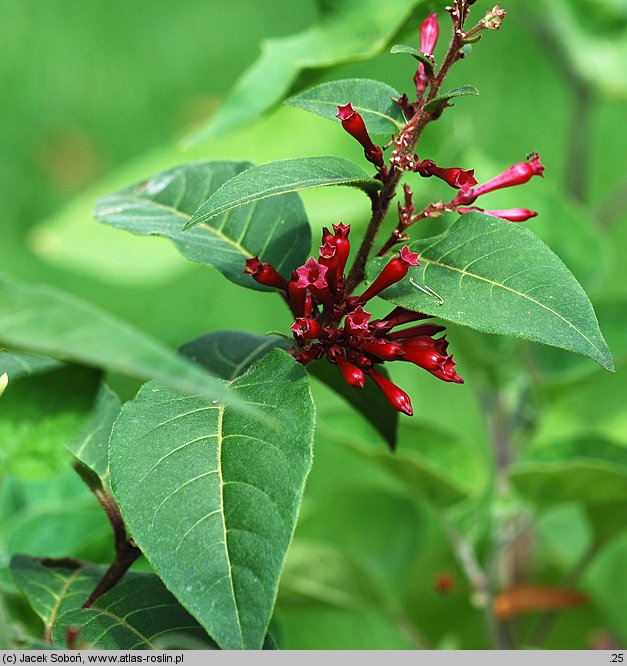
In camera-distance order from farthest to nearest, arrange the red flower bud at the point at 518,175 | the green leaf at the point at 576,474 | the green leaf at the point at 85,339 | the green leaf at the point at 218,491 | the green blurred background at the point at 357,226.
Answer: the green blurred background at the point at 357,226
the green leaf at the point at 576,474
the red flower bud at the point at 518,175
the green leaf at the point at 218,491
the green leaf at the point at 85,339

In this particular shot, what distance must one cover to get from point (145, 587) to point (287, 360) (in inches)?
6.7

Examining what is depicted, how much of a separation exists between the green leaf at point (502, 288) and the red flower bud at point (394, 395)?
7 centimetres

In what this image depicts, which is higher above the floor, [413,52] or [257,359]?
[413,52]

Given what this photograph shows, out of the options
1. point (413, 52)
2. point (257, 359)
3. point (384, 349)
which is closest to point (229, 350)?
point (257, 359)

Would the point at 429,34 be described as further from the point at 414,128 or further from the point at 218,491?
the point at 218,491

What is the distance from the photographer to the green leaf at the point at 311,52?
968mm

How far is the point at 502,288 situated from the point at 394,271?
65mm

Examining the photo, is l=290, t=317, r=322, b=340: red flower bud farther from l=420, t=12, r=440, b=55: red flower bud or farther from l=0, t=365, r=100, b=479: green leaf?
l=420, t=12, r=440, b=55: red flower bud

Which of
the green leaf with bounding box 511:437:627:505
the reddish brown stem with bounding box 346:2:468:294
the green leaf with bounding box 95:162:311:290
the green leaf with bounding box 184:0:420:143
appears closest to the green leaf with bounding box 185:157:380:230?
the reddish brown stem with bounding box 346:2:468:294

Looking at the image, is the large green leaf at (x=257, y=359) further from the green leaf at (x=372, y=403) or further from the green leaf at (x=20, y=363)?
the green leaf at (x=20, y=363)

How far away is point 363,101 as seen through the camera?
2.08ft

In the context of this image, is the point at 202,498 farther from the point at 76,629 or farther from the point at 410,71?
the point at 410,71

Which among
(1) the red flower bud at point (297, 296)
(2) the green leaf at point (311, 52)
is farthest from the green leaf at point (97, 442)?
(2) the green leaf at point (311, 52)

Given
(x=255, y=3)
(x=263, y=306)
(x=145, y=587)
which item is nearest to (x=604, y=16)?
(x=263, y=306)
